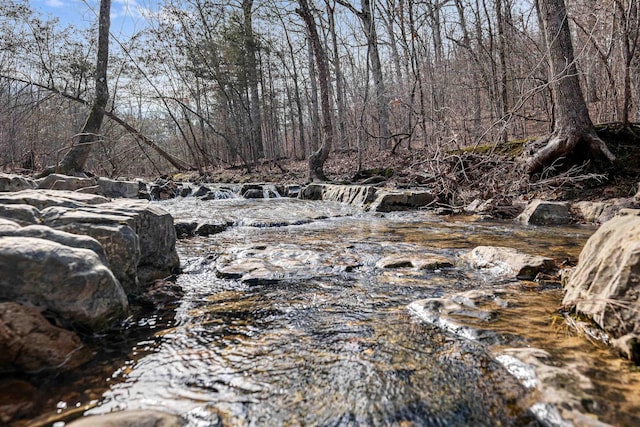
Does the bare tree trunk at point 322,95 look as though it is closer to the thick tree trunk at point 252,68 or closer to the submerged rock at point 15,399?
the thick tree trunk at point 252,68

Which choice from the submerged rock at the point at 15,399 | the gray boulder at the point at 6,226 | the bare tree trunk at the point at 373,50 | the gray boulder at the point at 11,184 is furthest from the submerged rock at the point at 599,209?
the gray boulder at the point at 11,184

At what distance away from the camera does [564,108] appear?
285 inches

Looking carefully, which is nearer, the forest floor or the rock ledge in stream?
the forest floor

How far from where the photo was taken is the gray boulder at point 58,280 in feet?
6.52

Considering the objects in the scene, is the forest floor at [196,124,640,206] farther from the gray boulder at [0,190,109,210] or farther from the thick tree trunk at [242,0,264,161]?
the thick tree trunk at [242,0,264,161]

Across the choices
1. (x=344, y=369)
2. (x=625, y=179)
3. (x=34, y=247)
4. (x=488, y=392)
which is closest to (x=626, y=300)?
(x=488, y=392)

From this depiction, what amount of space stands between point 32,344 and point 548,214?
6.56m

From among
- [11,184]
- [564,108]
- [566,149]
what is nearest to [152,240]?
[11,184]

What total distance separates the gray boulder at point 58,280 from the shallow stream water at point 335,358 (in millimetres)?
318

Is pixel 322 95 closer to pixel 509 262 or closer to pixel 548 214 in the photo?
pixel 548 214

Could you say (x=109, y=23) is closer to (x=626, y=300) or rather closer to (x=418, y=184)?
(x=418, y=184)

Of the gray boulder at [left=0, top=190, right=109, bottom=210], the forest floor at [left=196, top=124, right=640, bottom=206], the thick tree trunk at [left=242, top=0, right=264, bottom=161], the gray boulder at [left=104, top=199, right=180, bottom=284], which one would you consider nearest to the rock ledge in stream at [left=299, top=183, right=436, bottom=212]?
the forest floor at [left=196, top=124, right=640, bottom=206]

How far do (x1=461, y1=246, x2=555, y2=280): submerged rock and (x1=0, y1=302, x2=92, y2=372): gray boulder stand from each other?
3.23m

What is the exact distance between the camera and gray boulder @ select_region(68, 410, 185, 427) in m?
1.43
